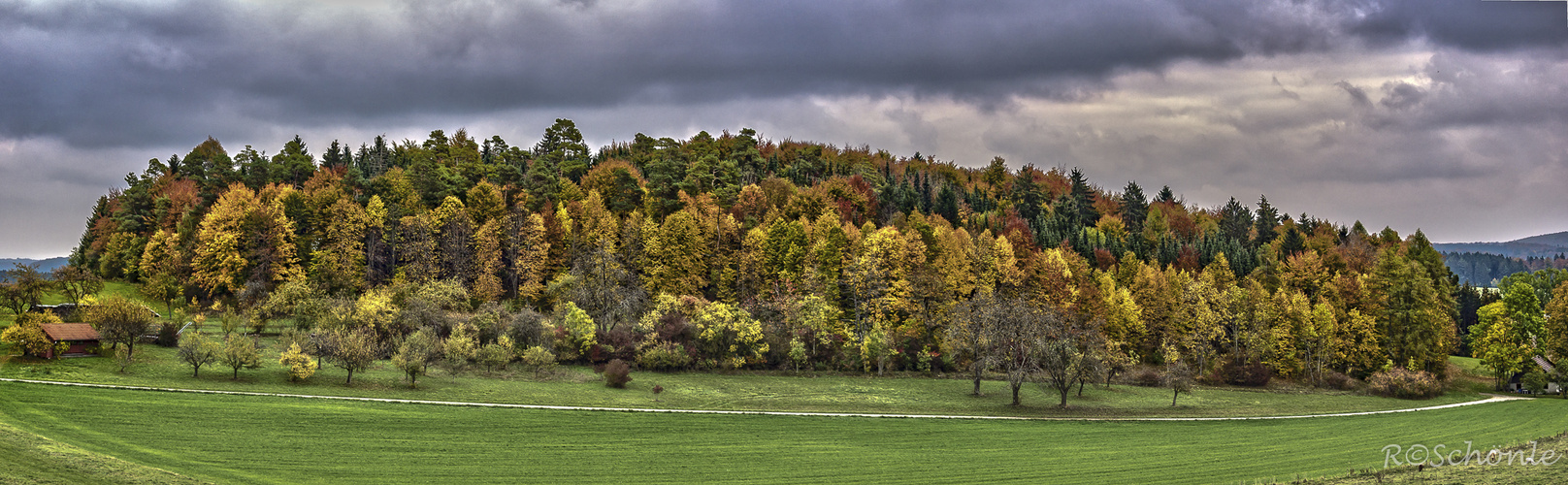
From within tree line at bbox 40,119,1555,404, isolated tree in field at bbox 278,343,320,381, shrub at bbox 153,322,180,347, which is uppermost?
tree line at bbox 40,119,1555,404

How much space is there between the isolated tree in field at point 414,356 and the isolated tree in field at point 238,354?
8.33 meters

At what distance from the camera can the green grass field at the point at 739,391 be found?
55094 millimetres

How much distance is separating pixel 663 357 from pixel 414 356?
2048cm

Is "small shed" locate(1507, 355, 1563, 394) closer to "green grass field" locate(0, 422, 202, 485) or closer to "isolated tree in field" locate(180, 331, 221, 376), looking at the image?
"green grass field" locate(0, 422, 202, 485)

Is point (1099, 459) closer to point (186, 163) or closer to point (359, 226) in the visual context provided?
point (359, 226)

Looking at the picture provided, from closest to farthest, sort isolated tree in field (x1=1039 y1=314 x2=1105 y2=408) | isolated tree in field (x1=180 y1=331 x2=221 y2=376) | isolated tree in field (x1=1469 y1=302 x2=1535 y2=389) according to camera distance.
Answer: isolated tree in field (x1=180 y1=331 x2=221 y2=376) < isolated tree in field (x1=1039 y1=314 x2=1105 y2=408) < isolated tree in field (x1=1469 y1=302 x2=1535 y2=389)

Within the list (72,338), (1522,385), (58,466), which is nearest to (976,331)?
(1522,385)

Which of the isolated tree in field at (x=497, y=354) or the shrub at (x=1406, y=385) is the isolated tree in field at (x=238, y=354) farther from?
the shrub at (x=1406, y=385)

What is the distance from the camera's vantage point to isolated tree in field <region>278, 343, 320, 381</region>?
56.8 meters

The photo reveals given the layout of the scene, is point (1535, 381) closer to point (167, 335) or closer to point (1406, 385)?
point (1406, 385)

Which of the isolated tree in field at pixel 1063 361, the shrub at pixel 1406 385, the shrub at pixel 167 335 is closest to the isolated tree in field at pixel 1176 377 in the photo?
the isolated tree in field at pixel 1063 361

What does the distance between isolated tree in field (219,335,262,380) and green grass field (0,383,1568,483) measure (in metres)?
6.52

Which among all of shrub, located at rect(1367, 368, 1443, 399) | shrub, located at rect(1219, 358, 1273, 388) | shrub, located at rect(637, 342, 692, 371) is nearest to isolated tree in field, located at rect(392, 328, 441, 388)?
shrub, located at rect(637, 342, 692, 371)

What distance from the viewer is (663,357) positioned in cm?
7306
